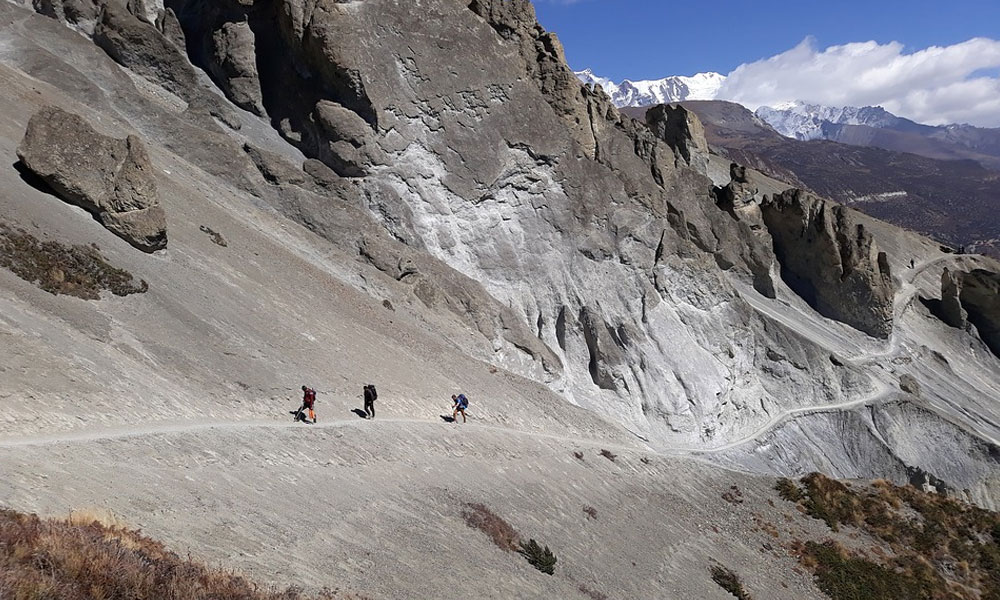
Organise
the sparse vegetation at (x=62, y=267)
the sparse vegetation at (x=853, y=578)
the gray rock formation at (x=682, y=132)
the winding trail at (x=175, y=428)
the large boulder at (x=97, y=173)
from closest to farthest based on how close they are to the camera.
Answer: the winding trail at (x=175, y=428) < the sparse vegetation at (x=62, y=267) < the large boulder at (x=97, y=173) < the sparse vegetation at (x=853, y=578) < the gray rock formation at (x=682, y=132)

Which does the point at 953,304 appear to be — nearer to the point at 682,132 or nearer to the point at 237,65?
the point at 682,132

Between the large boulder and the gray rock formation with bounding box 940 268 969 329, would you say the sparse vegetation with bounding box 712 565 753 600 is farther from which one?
the gray rock formation with bounding box 940 268 969 329

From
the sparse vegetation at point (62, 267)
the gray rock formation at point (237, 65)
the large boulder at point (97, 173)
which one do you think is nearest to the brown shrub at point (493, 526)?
the sparse vegetation at point (62, 267)

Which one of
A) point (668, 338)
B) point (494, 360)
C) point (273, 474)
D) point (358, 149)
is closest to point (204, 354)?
point (273, 474)

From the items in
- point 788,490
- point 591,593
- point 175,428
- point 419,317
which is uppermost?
point 419,317

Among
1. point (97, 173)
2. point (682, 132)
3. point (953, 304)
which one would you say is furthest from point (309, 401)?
point (953, 304)

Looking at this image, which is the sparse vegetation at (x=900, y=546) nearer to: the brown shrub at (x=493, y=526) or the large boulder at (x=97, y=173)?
the brown shrub at (x=493, y=526)

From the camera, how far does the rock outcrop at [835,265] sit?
189ft

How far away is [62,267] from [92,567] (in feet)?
47.9

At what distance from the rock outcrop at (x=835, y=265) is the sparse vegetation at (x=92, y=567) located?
61.0 metres

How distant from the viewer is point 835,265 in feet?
190

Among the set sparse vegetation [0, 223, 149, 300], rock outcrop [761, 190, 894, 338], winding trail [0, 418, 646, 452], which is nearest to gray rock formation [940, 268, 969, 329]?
rock outcrop [761, 190, 894, 338]

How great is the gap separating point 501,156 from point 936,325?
179 feet

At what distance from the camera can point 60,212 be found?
21.1 m
